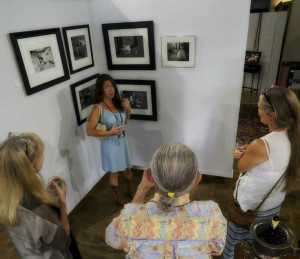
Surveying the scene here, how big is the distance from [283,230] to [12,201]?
1.33 metres

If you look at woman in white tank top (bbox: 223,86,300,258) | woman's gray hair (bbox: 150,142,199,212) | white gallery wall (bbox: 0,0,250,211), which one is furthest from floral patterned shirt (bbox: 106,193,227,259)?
white gallery wall (bbox: 0,0,250,211)

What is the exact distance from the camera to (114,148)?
8.58ft

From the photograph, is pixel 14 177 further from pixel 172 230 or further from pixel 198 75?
pixel 198 75

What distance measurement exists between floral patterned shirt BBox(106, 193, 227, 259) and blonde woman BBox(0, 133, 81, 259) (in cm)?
Answer: 50

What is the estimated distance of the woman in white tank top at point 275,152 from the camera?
144cm

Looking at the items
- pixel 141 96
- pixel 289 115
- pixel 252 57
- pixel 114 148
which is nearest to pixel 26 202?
pixel 114 148

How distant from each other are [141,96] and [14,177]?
2031mm

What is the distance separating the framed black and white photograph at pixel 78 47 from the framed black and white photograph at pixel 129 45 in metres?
0.22

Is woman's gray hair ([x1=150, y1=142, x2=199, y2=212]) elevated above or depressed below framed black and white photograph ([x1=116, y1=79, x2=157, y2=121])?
above

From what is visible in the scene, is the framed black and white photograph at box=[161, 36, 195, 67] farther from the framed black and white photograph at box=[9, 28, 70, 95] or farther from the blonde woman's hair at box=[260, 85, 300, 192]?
the blonde woman's hair at box=[260, 85, 300, 192]

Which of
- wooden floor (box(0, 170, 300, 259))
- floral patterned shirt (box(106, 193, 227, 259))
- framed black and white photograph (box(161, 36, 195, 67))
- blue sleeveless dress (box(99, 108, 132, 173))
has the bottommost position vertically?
wooden floor (box(0, 170, 300, 259))

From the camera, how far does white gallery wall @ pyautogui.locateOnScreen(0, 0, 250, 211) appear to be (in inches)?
78.6

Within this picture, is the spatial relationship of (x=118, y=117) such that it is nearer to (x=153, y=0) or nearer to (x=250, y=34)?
(x=153, y=0)

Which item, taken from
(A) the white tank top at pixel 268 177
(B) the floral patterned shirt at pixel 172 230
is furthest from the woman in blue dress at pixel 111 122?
(B) the floral patterned shirt at pixel 172 230
